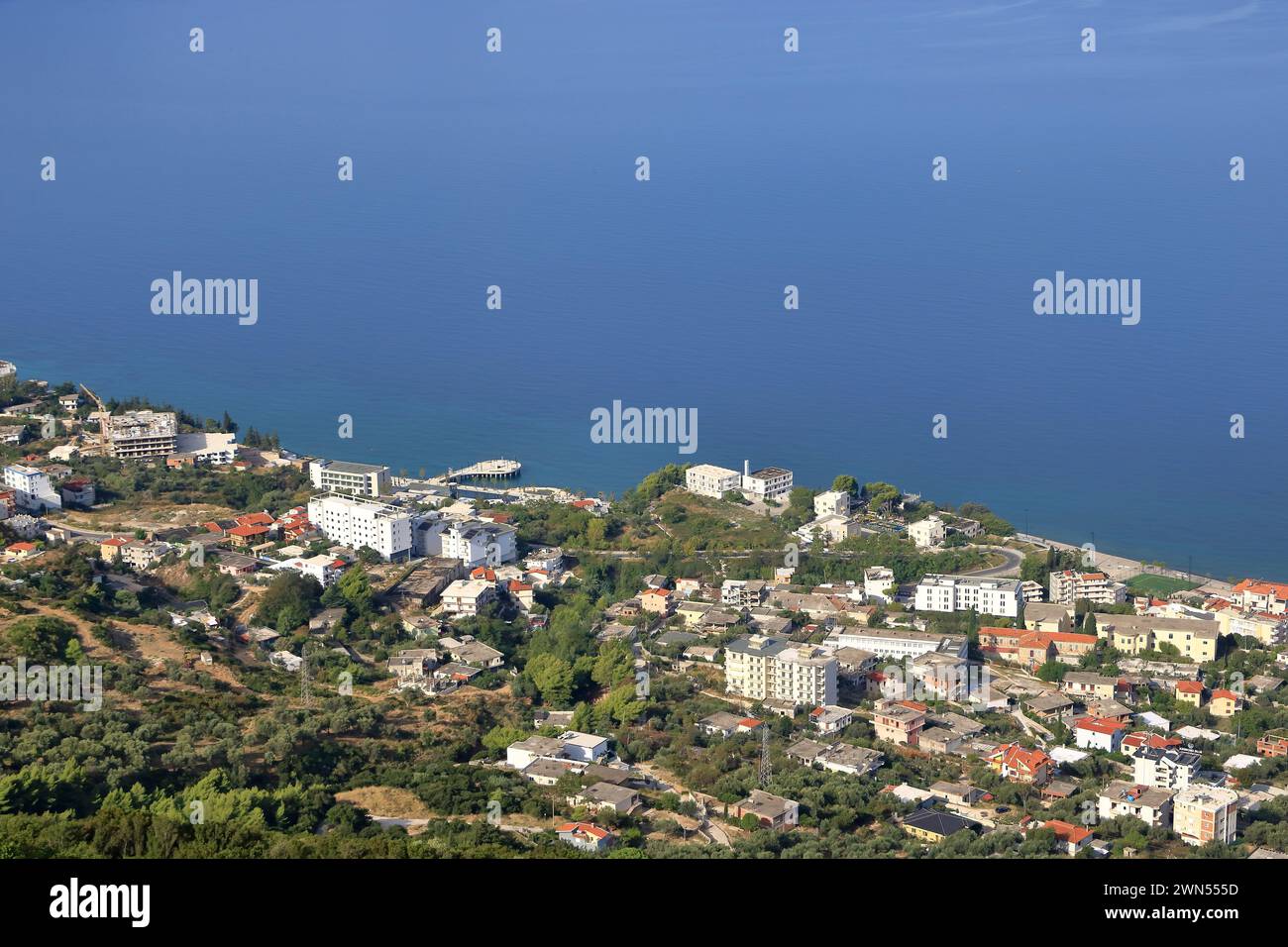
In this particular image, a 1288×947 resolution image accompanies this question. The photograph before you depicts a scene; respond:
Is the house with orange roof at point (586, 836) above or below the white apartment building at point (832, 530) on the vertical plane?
below

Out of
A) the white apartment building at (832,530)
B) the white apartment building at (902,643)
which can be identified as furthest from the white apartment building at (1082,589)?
the white apartment building at (832,530)

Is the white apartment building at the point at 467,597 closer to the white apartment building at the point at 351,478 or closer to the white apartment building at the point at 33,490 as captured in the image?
the white apartment building at the point at 351,478

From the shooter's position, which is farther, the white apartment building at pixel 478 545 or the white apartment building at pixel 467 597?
the white apartment building at pixel 478 545

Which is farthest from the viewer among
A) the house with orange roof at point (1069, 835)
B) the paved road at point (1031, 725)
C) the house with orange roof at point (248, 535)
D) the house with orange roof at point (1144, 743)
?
the house with orange roof at point (248, 535)

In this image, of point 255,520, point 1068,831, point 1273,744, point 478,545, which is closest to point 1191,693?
point 1273,744

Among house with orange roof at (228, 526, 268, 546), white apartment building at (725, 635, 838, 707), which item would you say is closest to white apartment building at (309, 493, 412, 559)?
house with orange roof at (228, 526, 268, 546)

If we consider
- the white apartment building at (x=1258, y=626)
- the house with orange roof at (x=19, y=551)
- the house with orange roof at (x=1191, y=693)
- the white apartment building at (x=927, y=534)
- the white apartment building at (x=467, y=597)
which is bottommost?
the house with orange roof at (x=1191, y=693)
